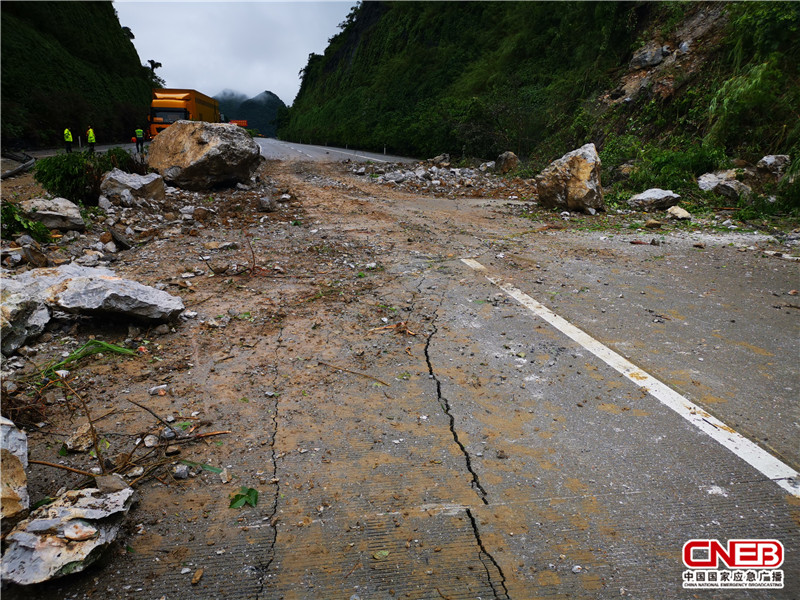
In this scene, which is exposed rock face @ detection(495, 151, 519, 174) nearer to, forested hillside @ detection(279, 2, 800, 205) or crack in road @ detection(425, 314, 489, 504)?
forested hillside @ detection(279, 2, 800, 205)

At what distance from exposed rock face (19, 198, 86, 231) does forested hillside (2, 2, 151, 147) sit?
1699 centimetres

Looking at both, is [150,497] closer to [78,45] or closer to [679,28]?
[679,28]

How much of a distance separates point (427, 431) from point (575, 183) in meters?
7.42

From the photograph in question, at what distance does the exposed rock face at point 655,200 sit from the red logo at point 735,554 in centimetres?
801

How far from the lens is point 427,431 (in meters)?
2.48

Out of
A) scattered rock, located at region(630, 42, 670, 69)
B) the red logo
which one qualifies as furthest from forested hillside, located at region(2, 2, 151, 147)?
the red logo

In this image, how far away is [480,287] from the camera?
15.3 feet

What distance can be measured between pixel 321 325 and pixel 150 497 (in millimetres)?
1904

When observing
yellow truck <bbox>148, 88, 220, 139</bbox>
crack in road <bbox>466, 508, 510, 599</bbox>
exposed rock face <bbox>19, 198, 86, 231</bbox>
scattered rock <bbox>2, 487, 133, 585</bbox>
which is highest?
yellow truck <bbox>148, 88, 220, 139</bbox>

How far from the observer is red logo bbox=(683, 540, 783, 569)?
1738mm

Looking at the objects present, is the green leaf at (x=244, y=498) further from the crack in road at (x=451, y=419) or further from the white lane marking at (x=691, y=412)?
the white lane marking at (x=691, y=412)

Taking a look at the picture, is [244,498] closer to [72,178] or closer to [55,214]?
[55,214]

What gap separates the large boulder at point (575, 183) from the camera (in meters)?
8.59

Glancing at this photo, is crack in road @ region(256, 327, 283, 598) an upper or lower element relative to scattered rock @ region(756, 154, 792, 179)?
lower
